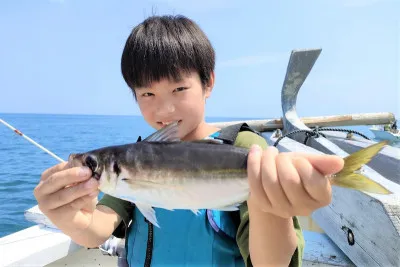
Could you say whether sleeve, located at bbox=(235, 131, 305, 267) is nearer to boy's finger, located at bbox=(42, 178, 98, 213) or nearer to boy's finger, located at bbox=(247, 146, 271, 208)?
boy's finger, located at bbox=(247, 146, 271, 208)

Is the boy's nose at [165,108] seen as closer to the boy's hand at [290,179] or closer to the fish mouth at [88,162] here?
the fish mouth at [88,162]

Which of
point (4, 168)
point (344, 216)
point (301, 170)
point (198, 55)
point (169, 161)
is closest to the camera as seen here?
point (301, 170)

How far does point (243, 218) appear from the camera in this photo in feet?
5.92

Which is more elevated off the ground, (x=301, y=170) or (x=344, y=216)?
(x=301, y=170)

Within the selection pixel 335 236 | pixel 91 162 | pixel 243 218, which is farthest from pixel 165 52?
pixel 335 236

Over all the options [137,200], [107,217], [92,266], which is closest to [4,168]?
[92,266]

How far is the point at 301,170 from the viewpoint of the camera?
1.24 meters

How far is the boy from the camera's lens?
4.20 ft

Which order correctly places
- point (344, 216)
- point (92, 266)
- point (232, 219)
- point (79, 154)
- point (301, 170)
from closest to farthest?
1. point (301, 170)
2. point (79, 154)
3. point (232, 219)
4. point (344, 216)
5. point (92, 266)

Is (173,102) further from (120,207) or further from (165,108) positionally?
(120,207)

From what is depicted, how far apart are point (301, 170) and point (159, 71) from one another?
1.13m

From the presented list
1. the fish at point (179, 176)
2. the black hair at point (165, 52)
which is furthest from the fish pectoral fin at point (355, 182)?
the black hair at point (165, 52)

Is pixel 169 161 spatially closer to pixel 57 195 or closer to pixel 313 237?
pixel 57 195

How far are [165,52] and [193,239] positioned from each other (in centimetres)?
115
